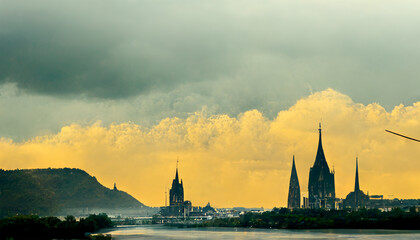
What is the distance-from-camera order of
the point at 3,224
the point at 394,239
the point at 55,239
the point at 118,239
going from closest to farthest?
the point at 3,224, the point at 55,239, the point at 394,239, the point at 118,239

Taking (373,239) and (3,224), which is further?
(373,239)

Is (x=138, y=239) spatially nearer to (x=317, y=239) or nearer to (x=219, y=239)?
(x=219, y=239)

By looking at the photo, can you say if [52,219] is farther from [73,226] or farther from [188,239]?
[188,239]

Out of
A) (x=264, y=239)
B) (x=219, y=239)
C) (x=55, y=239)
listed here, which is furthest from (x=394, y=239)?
(x=55, y=239)

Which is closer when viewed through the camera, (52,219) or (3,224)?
(3,224)

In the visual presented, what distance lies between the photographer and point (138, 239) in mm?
156000

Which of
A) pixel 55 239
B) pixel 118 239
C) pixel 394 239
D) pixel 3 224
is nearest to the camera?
pixel 3 224

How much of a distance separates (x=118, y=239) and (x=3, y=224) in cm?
3790

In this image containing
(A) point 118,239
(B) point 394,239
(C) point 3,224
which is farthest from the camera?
(A) point 118,239

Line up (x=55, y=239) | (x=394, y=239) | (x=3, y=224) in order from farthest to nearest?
(x=394, y=239) → (x=55, y=239) → (x=3, y=224)

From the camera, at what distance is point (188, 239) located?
154000mm

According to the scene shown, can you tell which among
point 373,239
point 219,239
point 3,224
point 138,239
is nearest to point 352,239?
point 373,239

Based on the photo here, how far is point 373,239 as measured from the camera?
143m

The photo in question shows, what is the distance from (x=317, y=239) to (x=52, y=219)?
218ft
